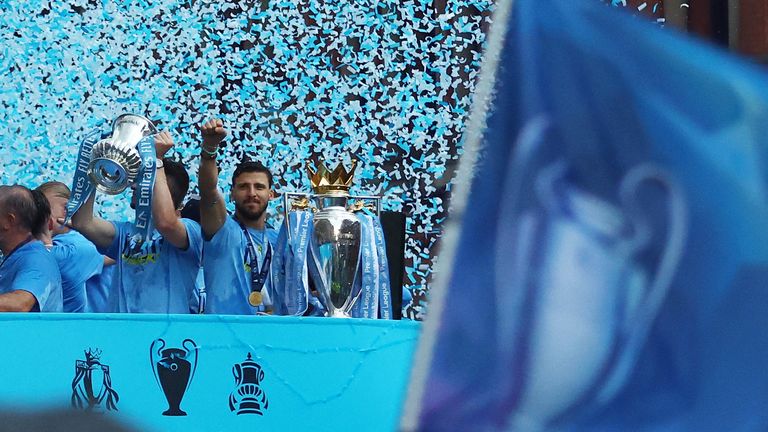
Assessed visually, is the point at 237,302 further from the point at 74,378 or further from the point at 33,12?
the point at 33,12

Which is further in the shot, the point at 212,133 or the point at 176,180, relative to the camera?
the point at 176,180

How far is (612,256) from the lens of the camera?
162cm

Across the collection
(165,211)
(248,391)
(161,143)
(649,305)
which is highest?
(161,143)

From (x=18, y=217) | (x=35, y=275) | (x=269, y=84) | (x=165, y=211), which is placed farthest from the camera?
(x=269, y=84)

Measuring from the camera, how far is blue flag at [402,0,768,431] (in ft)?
5.10

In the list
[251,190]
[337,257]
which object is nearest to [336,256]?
[337,257]

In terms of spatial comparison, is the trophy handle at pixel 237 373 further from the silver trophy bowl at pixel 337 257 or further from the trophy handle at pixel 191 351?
the silver trophy bowl at pixel 337 257

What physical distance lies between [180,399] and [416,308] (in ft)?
12.2

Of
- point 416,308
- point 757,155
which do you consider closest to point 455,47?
point 416,308

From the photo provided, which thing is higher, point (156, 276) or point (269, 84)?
point (269, 84)

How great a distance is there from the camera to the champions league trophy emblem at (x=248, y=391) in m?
3.93

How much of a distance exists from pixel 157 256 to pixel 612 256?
3641 mm

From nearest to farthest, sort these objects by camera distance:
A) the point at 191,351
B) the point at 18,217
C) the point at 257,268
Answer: the point at 191,351 < the point at 18,217 < the point at 257,268

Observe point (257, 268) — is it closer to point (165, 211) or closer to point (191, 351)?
point (165, 211)
